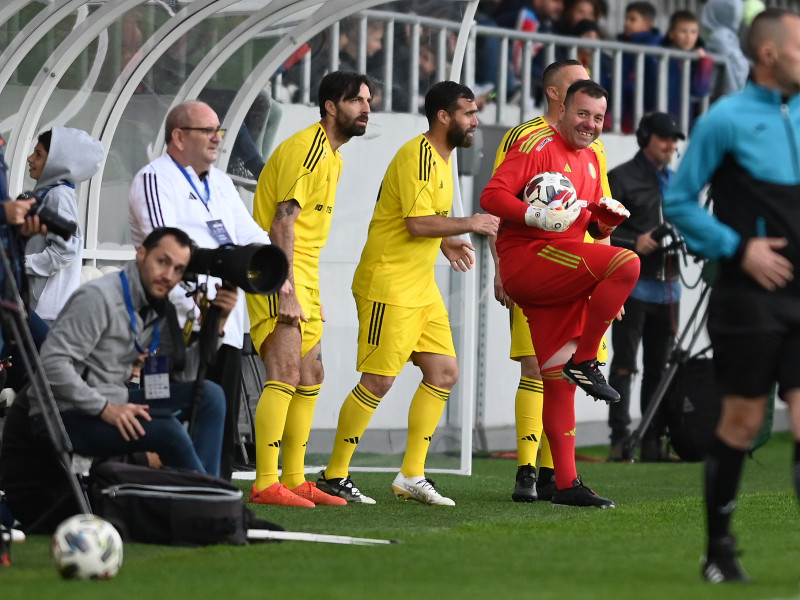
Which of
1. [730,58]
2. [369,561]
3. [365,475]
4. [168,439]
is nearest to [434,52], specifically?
[365,475]

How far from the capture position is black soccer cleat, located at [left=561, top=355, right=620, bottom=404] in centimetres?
729

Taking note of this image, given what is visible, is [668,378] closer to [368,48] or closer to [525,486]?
[525,486]

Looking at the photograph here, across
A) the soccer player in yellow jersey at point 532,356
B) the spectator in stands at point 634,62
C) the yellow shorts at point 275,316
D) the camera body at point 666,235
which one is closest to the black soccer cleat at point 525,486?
the soccer player in yellow jersey at point 532,356

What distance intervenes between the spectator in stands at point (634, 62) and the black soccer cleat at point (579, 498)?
721 centimetres

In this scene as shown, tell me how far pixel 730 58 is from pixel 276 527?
33.6 ft

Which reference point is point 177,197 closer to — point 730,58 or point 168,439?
point 168,439

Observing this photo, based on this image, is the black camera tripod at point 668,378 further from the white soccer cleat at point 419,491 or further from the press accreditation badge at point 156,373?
the press accreditation badge at point 156,373

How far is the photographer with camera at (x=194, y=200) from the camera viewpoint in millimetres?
6777

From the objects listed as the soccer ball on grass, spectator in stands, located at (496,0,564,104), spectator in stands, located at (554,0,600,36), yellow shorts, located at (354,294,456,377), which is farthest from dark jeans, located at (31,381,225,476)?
spectator in stands, located at (554,0,600,36)

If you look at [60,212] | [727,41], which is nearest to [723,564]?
[60,212]

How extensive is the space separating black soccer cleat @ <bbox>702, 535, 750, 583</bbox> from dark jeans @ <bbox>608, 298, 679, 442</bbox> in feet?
21.1

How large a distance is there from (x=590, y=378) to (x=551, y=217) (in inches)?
31.4

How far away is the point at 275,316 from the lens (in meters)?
7.74

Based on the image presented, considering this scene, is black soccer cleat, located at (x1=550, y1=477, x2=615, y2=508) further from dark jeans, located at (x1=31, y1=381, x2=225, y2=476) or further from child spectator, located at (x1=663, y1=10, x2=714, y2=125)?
child spectator, located at (x1=663, y1=10, x2=714, y2=125)
